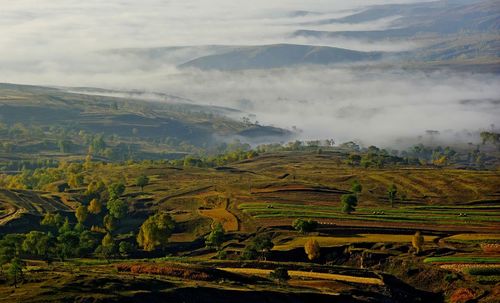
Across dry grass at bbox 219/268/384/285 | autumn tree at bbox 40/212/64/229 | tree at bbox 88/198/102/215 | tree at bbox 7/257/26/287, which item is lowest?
autumn tree at bbox 40/212/64/229

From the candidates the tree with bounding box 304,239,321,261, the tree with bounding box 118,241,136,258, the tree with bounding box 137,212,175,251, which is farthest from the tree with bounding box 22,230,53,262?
the tree with bounding box 304,239,321,261

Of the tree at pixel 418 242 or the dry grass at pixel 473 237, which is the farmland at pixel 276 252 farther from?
the tree at pixel 418 242

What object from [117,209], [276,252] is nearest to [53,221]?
[117,209]

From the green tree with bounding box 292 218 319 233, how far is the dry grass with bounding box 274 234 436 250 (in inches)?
119

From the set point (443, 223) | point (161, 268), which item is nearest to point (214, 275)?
point (161, 268)

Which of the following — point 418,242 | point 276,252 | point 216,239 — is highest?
point 418,242

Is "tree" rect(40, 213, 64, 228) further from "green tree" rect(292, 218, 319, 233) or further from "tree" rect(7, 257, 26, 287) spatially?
"tree" rect(7, 257, 26, 287)

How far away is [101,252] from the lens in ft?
477

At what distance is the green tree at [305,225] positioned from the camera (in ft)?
506

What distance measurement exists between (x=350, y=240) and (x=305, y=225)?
11.5 m

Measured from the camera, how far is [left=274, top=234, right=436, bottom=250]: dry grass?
476ft

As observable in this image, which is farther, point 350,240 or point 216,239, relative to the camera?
point 216,239

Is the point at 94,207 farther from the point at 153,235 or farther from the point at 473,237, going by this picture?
the point at 473,237

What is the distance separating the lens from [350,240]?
484 ft
